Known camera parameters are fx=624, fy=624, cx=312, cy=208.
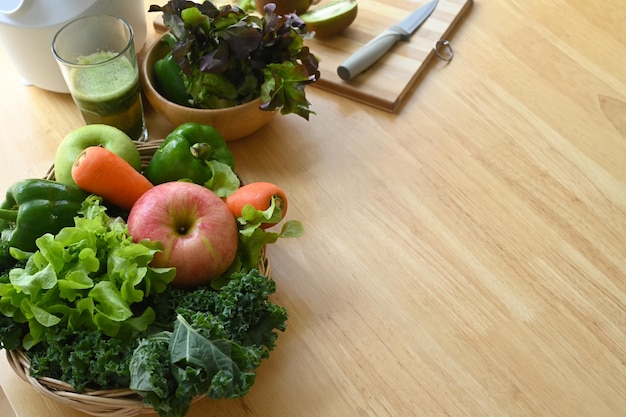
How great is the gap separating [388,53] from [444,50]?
121 millimetres

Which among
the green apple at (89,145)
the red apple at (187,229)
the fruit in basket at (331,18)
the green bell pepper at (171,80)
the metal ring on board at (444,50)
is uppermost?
the metal ring on board at (444,50)

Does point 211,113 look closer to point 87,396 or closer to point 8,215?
point 8,215

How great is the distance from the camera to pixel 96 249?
0.74 metres

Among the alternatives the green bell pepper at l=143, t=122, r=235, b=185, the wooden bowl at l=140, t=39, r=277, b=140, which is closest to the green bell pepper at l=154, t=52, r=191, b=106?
the wooden bowl at l=140, t=39, r=277, b=140

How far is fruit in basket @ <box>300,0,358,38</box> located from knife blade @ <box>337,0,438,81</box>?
63mm

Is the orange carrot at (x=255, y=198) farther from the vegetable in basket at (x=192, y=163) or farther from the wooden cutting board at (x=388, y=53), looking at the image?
the wooden cutting board at (x=388, y=53)

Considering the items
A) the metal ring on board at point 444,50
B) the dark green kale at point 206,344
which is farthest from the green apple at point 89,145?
the metal ring on board at point 444,50

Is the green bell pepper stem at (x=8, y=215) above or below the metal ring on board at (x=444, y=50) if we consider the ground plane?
below

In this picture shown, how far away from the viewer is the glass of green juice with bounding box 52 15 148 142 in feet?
3.12

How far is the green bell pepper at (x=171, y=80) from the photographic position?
101cm

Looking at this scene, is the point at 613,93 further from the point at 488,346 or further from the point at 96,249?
the point at 96,249

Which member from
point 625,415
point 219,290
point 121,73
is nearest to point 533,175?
point 625,415

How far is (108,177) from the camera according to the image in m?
0.83

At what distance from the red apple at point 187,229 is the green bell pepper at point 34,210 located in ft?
0.32
